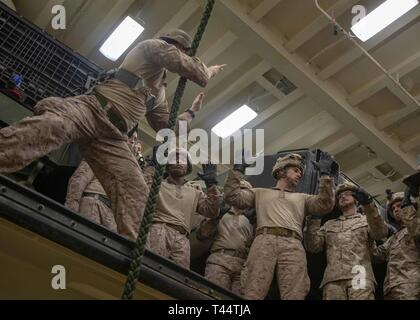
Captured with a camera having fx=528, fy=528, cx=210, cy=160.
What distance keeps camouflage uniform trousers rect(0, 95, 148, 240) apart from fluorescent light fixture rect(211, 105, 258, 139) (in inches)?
175

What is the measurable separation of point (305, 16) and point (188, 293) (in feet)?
15.5

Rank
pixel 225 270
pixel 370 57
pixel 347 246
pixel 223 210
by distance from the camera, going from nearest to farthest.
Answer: pixel 347 246 → pixel 225 270 → pixel 223 210 → pixel 370 57

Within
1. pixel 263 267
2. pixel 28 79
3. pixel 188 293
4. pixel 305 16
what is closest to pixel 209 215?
pixel 263 267

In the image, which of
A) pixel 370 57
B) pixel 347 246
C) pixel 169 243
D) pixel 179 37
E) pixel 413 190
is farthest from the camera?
pixel 370 57

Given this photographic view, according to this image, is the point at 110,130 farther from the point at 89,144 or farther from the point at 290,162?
the point at 290,162

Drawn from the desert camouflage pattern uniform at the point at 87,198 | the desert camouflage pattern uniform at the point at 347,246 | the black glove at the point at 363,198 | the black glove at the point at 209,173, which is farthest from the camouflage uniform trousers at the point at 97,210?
the black glove at the point at 363,198

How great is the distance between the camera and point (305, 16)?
607 centimetres

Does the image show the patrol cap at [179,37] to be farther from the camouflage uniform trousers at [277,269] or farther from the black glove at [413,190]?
the black glove at [413,190]

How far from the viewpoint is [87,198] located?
390cm

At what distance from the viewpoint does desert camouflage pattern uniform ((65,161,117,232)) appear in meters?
3.76

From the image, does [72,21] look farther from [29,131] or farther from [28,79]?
[29,131]

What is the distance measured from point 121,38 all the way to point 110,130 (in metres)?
3.98

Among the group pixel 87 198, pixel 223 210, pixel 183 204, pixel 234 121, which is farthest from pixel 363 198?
pixel 234 121

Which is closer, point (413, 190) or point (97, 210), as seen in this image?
point (413, 190)
